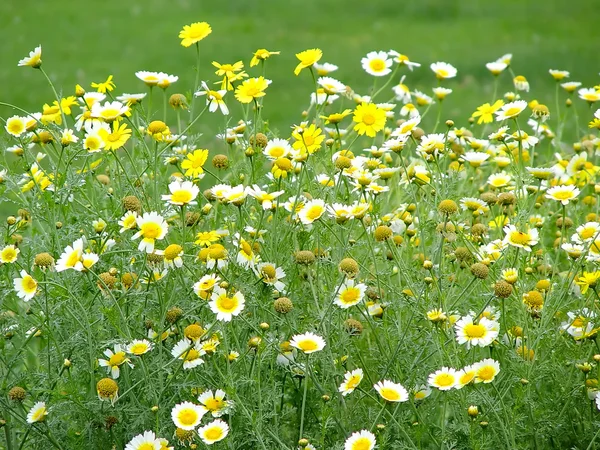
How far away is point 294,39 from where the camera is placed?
10.0m

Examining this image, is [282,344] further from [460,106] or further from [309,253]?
[460,106]

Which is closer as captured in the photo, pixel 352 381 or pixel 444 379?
pixel 444 379

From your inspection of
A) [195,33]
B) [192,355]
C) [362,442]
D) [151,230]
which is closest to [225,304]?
[192,355]

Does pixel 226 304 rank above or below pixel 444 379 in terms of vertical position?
above

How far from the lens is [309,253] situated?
237 cm

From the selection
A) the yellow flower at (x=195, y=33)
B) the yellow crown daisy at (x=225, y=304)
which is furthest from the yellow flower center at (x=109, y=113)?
the yellow crown daisy at (x=225, y=304)

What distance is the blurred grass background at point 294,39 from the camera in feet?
28.2

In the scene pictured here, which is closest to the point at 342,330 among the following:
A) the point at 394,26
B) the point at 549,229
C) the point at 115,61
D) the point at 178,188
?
the point at 178,188

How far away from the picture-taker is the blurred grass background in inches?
339

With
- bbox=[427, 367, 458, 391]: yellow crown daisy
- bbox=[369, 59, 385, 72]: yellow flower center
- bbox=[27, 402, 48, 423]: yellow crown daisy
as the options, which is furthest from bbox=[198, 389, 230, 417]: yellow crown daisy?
bbox=[369, 59, 385, 72]: yellow flower center

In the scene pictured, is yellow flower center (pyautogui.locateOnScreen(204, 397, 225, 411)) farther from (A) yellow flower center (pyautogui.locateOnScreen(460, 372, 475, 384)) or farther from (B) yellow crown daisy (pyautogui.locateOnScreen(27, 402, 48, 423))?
(A) yellow flower center (pyautogui.locateOnScreen(460, 372, 475, 384))

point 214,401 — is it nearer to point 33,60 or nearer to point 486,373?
point 486,373

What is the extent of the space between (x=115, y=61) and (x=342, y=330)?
7.33m

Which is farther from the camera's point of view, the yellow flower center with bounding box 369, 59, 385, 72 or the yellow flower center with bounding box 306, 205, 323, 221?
the yellow flower center with bounding box 369, 59, 385, 72
